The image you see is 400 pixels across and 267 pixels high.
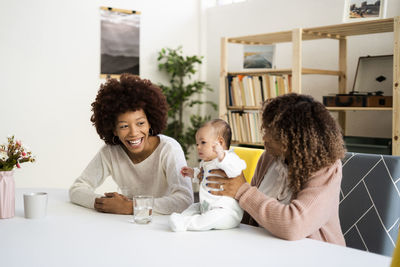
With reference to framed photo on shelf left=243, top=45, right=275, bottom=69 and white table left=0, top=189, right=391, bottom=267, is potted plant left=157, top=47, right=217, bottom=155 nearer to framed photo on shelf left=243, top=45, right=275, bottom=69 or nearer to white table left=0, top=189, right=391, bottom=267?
framed photo on shelf left=243, top=45, right=275, bottom=69

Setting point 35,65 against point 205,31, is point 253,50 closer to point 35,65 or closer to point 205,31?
point 205,31

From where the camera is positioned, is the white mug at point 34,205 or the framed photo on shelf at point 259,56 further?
the framed photo on shelf at point 259,56

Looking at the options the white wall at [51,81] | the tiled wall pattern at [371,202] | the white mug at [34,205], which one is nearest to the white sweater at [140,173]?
the white mug at [34,205]

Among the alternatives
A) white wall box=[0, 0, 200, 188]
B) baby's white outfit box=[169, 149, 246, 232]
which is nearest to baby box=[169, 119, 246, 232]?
baby's white outfit box=[169, 149, 246, 232]

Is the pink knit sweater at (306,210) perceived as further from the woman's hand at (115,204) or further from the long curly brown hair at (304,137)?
the woman's hand at (115,204)

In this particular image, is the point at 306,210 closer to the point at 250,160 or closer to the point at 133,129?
the point at 250,160

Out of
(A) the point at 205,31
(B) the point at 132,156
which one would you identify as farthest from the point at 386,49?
(B) the point at 132,156

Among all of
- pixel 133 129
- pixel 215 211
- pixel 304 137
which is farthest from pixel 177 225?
pixel 133 129

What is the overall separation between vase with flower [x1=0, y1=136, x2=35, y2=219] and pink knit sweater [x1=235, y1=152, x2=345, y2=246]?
2.58ft

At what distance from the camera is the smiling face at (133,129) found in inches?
76.0

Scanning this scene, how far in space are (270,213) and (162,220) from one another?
398 mm

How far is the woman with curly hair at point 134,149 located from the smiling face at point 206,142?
0.31 metres

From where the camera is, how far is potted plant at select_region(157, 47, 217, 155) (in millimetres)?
5105

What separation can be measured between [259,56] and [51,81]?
1952mm
